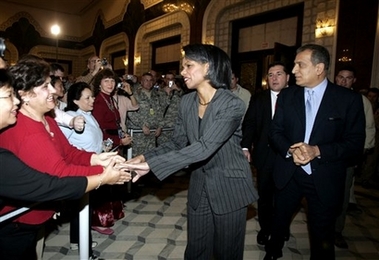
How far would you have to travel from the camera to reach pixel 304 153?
1.92 meters

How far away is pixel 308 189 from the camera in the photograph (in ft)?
6.84

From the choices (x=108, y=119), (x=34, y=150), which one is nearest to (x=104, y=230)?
(x=108, y=119)

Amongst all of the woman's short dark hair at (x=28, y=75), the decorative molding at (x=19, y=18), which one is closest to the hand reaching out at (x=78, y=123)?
the woman's short dark hair at (x=28, y=75)

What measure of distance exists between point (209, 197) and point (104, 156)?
2.52 feet

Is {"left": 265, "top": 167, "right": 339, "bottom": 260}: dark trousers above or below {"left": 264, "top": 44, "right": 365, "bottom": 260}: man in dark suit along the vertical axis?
below

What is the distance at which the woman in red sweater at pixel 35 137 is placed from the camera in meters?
1.43

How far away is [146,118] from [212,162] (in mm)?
2736

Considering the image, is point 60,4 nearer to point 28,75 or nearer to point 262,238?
point 28,75

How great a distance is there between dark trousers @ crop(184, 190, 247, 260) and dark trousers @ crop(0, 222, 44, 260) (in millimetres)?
910

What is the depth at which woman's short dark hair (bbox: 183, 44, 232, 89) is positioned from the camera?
5.49 ft

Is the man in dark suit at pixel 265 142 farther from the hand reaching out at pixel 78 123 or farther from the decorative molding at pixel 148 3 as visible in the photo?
the decorative molding at pixel 148 3

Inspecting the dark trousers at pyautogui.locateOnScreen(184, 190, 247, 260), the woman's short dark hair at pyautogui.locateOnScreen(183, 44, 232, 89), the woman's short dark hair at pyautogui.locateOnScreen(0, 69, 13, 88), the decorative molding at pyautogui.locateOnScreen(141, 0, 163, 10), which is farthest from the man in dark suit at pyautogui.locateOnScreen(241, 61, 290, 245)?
the decorative molding at pyautogui.locateOnScreen(141, 0, 163, 10)

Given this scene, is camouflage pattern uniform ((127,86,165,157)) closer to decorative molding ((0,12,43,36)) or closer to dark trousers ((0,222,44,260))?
dark trousers ((0,222,44,260))

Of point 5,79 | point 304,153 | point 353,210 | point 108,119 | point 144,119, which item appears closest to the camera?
point 5,79
